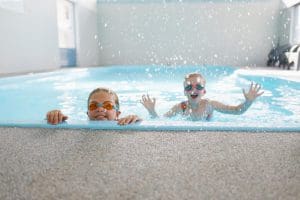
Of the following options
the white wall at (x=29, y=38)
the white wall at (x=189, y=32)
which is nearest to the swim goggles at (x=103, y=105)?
the white wall at (x=29, y=38)

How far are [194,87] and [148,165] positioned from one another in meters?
1.62

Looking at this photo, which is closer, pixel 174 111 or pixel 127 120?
pixel 127 120

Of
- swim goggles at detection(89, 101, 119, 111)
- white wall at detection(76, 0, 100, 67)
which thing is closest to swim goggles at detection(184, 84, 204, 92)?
swim goggles at detection(89, 101, 119, 111)

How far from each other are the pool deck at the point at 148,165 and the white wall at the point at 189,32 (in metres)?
11.6

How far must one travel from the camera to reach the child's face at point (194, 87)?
270 cm

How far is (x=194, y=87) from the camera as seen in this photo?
274 centimetres

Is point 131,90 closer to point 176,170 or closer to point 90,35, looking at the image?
point 176,170

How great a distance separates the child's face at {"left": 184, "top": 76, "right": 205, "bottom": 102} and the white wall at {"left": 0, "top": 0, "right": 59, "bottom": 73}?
15.7 feet

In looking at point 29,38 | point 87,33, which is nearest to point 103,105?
point 29,38

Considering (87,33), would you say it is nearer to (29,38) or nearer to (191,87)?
(29,38)

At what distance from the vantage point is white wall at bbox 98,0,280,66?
1245 cm

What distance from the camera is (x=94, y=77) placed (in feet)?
27.4

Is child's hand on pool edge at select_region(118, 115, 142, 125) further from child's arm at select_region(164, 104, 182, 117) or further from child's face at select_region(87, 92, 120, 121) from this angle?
child's arm at select_region(164, 104, 182, 117)

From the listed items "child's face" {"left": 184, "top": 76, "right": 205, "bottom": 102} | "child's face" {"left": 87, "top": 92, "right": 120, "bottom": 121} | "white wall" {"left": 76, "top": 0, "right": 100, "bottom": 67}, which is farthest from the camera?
"white wall" {"left": 76, "top": 0, "right": 100, "bottom": 67}
